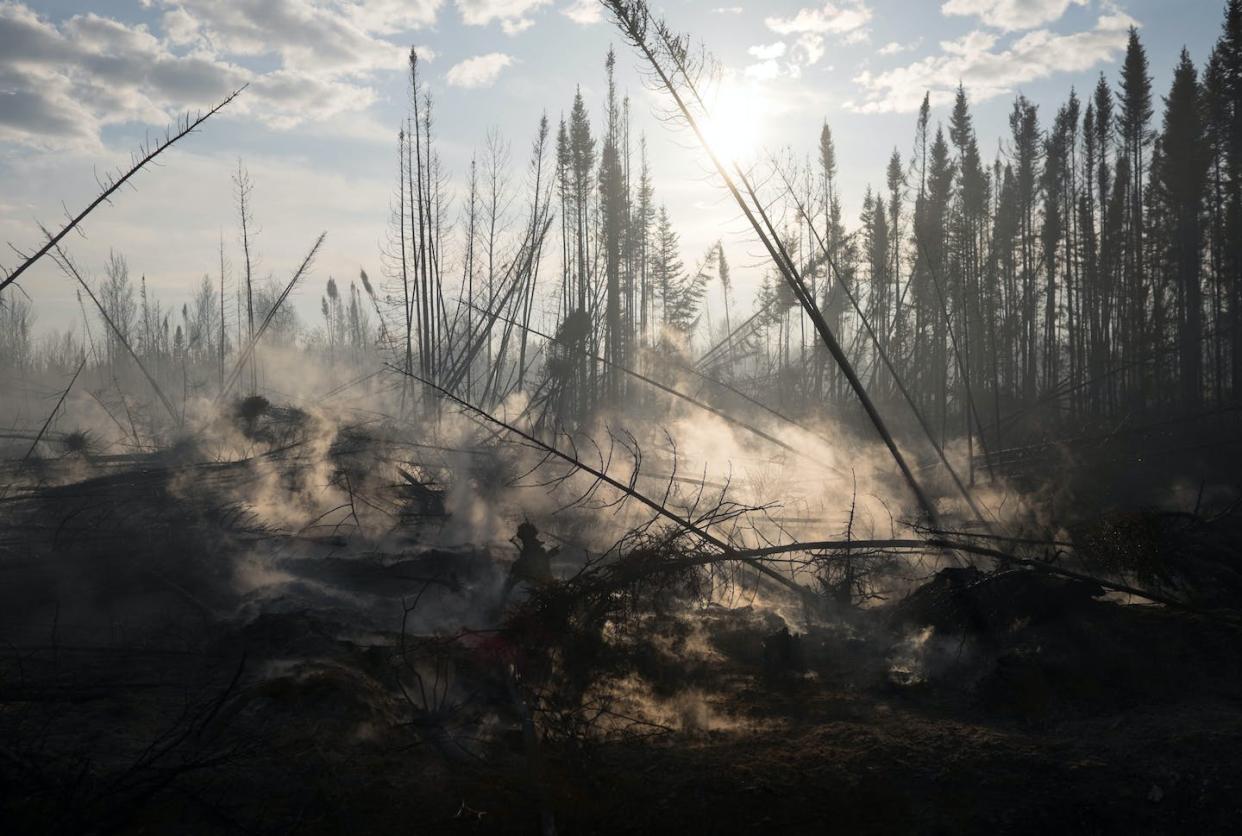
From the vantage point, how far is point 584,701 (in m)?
5.38

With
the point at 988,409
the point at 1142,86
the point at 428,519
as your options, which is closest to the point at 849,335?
the point at 988,409

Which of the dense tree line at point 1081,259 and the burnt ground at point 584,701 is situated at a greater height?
the dense tree line at point 1081,259

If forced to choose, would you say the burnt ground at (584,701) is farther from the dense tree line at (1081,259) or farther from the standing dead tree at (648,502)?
the dense tree line at (1081,259)

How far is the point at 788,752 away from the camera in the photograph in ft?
14.8

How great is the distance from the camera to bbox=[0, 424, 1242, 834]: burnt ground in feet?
12.4

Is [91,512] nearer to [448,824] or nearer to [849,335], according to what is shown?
[448,824]

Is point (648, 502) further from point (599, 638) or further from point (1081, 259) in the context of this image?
point (1081, 259)

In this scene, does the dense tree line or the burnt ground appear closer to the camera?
the burnt ground

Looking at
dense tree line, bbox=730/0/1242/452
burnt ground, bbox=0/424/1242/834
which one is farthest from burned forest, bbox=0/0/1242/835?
dense tree line, bbox=730/0/1242/452

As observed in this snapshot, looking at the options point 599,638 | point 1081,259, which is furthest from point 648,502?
point 1081,259

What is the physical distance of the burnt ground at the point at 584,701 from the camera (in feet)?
12.4

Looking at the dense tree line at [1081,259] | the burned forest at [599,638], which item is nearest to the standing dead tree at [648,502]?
the burned forest at [599,638]

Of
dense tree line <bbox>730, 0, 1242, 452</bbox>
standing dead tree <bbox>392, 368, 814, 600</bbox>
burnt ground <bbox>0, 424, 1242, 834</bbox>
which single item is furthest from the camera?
dense tree line <bbox>730, 0, 1242, 452</bbox>

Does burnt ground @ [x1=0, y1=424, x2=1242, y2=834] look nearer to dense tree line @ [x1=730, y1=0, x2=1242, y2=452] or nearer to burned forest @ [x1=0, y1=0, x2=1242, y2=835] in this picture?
burned forest @ [x1=0, y1=0, x2=1242, y2=835]
